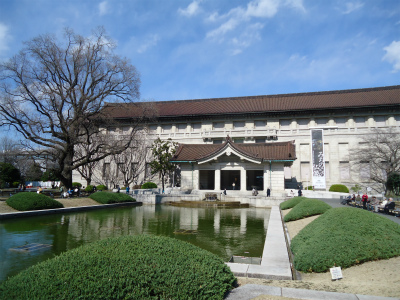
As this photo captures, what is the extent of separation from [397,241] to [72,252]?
7.78 metres

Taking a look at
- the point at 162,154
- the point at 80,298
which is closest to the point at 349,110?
the point at 162,154

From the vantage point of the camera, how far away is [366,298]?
16.0 feet

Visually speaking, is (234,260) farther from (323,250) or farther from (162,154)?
(162,154)

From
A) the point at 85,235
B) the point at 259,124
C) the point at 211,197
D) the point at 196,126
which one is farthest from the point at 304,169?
the point at 85,235

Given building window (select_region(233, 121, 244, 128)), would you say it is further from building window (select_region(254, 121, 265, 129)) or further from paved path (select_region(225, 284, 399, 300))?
paved path (select_region(225, 284, 399, 300))

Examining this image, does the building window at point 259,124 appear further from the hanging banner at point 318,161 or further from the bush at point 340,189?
the bush at point 340,189

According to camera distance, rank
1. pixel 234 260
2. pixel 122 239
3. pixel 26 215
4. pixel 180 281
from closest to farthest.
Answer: pixel 180 281 → pixel 122 239 → pixel 234 260 → pixel 26 215

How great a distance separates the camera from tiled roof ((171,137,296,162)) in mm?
33344

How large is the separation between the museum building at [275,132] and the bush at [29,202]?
1877 centimetres

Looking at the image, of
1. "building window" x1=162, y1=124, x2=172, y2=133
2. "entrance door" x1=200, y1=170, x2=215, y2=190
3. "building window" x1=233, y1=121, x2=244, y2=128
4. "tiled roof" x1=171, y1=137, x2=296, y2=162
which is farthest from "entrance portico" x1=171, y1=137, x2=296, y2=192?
"building window" x1=162, y1=124, x2=172, y2=133

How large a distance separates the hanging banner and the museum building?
0.39 ft

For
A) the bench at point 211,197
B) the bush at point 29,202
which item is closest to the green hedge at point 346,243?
the bush at point 29,202

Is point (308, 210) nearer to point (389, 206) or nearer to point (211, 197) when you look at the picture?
point (389, 206)

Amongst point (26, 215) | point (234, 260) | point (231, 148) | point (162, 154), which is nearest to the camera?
point (234, 260)
